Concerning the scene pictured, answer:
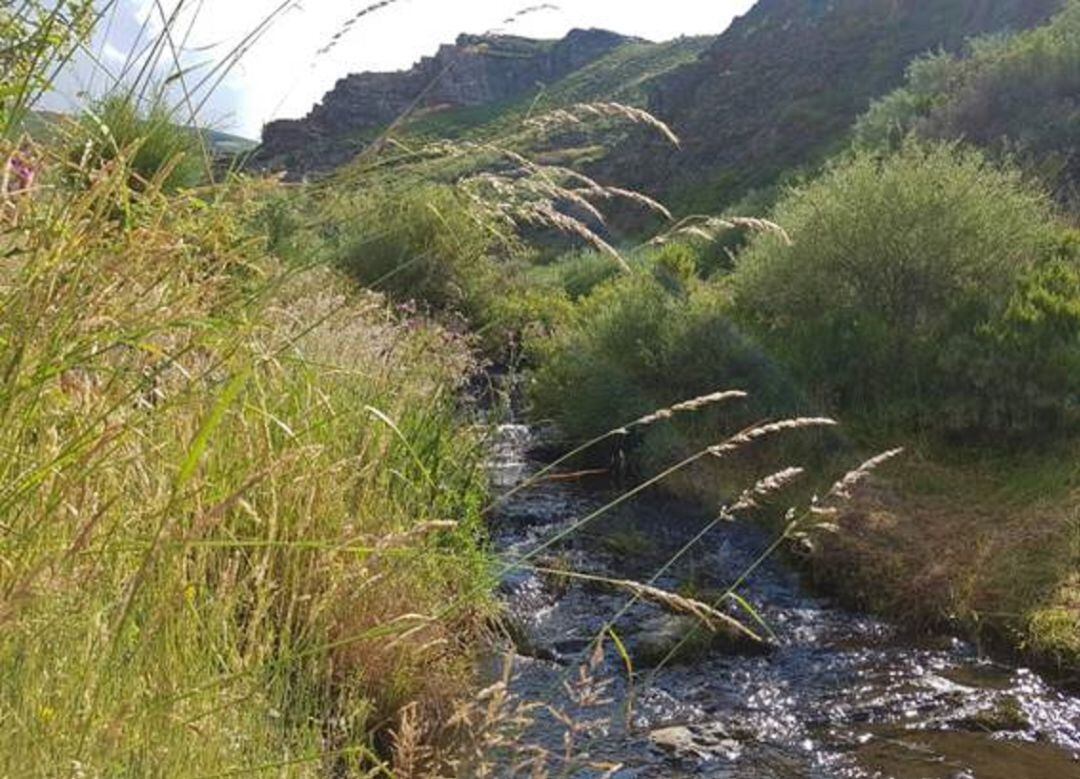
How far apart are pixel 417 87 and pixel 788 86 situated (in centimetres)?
2382

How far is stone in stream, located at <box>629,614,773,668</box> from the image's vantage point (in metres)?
5.33

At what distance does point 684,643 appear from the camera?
5383 millimetres

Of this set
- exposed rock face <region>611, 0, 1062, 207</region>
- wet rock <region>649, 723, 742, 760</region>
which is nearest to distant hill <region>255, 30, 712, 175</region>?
exposed rock face <region>611, 0, 1062, 207</region>

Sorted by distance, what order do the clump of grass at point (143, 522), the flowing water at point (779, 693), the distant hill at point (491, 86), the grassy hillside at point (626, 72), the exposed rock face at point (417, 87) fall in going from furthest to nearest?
the grassy hillside at point (626, 72), the distant hill at point (491, 86), the flowing water at point (779, 693), the exposed rock face at point (417, 87), the clump of grass at point (143, 522)

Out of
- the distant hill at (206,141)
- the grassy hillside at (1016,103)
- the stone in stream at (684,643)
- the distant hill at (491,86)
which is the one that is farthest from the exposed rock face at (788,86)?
the distant hill at (206,141)

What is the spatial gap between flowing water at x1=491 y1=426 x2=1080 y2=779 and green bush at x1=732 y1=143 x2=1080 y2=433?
2.46m

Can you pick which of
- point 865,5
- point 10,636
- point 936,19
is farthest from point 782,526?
point 865,5

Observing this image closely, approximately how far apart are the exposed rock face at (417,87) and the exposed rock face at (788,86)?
6.98 m

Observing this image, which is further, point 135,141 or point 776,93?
point 776,93

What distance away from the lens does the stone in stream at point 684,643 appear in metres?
5.33

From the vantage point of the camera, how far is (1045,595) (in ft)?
19.2

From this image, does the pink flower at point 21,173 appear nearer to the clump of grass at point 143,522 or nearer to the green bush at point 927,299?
the clump of grass at point 143,522

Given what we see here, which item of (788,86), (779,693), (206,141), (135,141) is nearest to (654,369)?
(779,693)

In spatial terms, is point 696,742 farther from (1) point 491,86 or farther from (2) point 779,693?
(1) point 491,86
